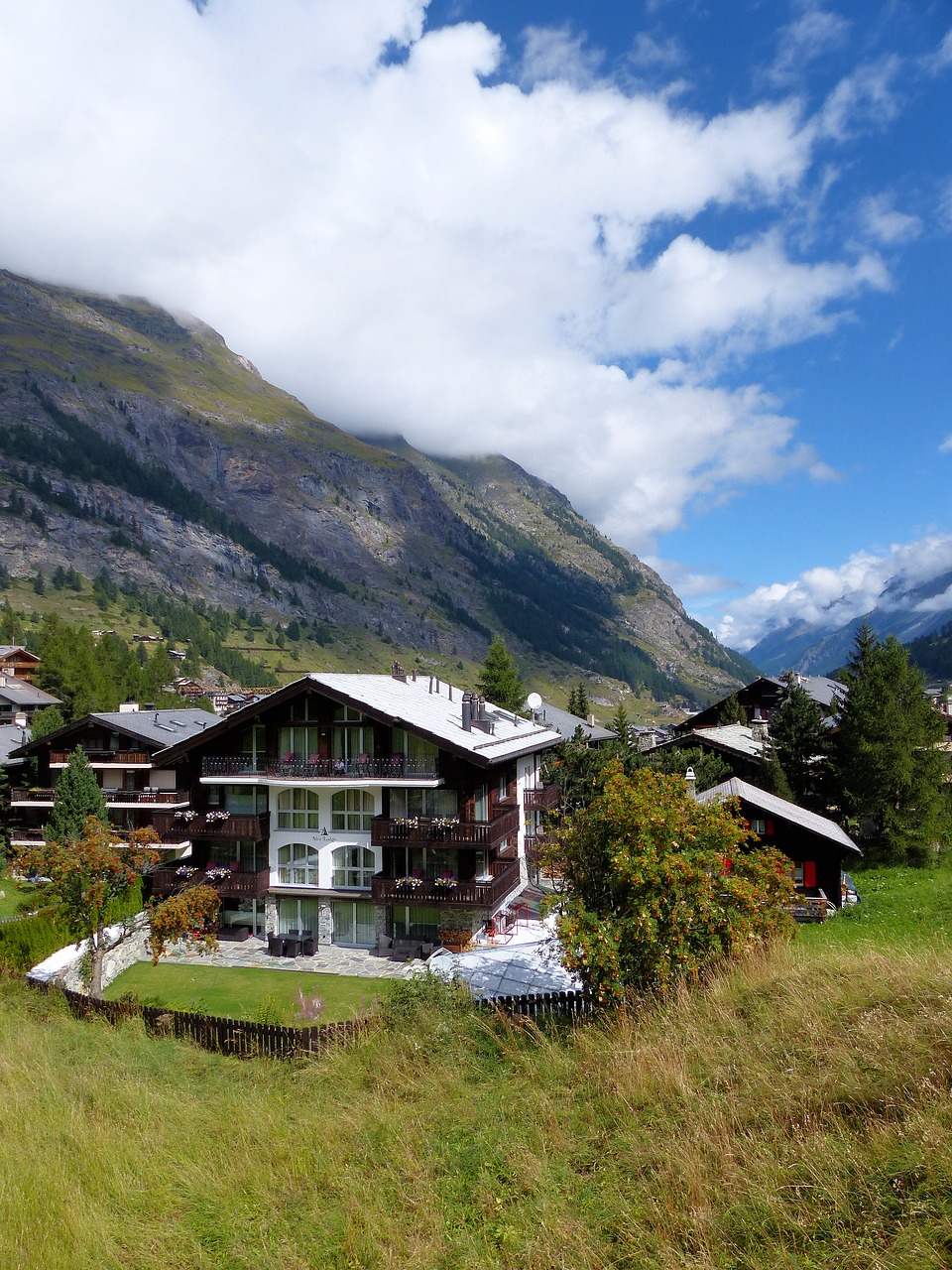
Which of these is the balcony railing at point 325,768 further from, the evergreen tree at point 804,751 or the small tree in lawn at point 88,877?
the evergreen tree at point 804,751

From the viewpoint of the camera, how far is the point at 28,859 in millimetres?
22562

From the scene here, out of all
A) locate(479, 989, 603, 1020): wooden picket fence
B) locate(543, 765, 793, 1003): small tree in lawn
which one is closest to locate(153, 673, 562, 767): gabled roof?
locate(479, 989, 603, 1020): wooden picket fence

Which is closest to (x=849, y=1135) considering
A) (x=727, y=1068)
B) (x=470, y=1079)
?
(x=727, y=1068)

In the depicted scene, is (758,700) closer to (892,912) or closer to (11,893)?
(892,912)

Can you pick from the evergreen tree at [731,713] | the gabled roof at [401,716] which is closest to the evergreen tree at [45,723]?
the gabled roof at [401,716]

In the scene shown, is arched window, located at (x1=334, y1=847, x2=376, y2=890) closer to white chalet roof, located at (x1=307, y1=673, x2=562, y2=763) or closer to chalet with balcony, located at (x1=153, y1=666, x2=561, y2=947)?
chalet with balcony, located at (x1=153, y1=666, x2=561, y2=947)

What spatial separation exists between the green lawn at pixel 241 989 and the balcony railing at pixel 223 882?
2.96 m

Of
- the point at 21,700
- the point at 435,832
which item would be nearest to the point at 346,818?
the point at 435,832

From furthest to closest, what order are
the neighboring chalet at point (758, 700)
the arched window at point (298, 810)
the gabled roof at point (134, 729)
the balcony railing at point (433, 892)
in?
the neighboring chalet at point (758, 700)
the gabled roof at point (134, 729)
the arched window at point (298, 810)
the balcony railing at point (433, 892)

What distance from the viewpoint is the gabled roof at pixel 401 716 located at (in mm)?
27656

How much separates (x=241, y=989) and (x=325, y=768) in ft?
27.2

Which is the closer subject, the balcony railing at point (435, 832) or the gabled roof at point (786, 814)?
the balcony railing at point (435, 832)

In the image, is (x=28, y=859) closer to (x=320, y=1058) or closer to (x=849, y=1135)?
(x=320, y=1058)

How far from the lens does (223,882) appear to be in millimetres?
29922
